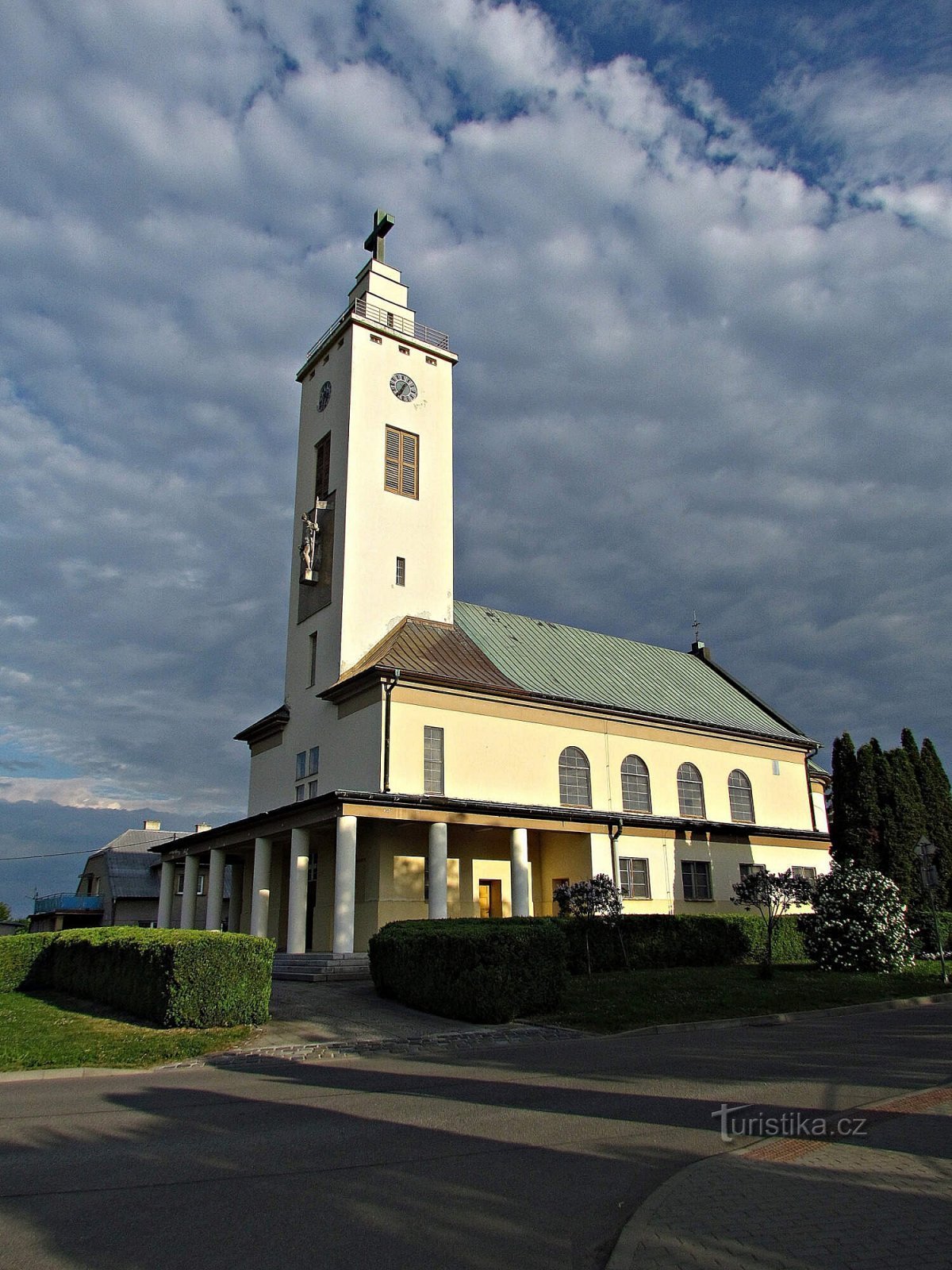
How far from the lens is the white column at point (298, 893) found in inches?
995

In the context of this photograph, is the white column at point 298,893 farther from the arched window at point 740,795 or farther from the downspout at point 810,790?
the downspout at point 810,790

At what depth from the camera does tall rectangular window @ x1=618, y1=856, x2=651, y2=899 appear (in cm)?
3055

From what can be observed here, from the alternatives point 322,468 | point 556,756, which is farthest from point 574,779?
point 322,468

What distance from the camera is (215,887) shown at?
106ft

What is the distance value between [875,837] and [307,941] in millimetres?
20112

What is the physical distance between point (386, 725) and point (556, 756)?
7.05 m

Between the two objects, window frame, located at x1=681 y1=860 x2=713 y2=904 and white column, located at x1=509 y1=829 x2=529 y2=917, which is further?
window frame, located at x1=681 y1=860 x2=713 y2=904

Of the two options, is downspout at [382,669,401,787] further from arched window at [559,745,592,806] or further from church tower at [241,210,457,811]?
arched window at [559,745,592,806]

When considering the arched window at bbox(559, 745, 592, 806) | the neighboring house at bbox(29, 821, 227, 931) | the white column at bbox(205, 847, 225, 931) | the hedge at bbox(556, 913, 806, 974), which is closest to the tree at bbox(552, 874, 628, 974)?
the hedge at bbox(556, 913, 806, 974)

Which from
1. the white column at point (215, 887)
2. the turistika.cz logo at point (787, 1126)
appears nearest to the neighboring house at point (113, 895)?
the white column at point (215, 887)

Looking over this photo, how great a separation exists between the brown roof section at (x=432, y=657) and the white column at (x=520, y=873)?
5.13 m

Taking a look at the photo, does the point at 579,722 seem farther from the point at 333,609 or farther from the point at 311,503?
Answer: the point at 311,503

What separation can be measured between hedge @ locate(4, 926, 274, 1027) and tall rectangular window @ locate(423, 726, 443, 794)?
12.2m

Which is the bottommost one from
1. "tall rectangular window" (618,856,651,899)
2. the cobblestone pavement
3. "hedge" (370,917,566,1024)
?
the cobblestone pavement
